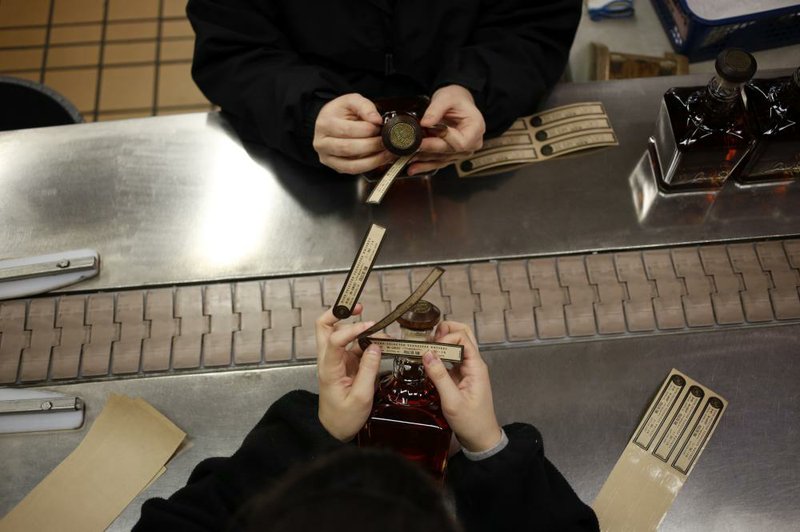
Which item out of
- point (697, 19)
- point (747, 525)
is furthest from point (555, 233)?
point (697, 19)

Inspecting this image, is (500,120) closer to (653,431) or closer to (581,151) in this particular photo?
(581,151)

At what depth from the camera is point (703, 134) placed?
1062 mm

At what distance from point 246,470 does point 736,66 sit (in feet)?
2.74

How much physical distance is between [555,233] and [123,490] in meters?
0.76

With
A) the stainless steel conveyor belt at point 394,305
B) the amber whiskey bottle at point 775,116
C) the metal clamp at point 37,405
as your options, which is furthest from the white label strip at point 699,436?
the metal clamp at point 37,405

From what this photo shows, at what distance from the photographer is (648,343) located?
1064mm

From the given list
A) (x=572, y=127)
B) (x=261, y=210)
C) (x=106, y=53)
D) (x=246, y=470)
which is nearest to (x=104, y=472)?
(x=246, y=470)

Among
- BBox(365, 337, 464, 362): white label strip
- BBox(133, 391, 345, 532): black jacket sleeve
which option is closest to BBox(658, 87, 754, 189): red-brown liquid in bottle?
BBox(365, 337, 464, 362): white label strip

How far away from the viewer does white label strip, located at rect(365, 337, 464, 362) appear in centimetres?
78

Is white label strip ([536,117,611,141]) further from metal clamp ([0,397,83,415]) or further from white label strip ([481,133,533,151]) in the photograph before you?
metal clamp ([0,397,83,415])

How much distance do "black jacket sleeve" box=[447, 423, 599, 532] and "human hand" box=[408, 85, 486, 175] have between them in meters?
0.46

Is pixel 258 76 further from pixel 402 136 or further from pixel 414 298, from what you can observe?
pixel 414 298

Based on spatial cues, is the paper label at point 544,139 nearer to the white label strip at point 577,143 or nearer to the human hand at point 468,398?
the white label strip at point 577,143

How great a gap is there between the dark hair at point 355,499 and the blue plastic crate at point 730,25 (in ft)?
4.06
